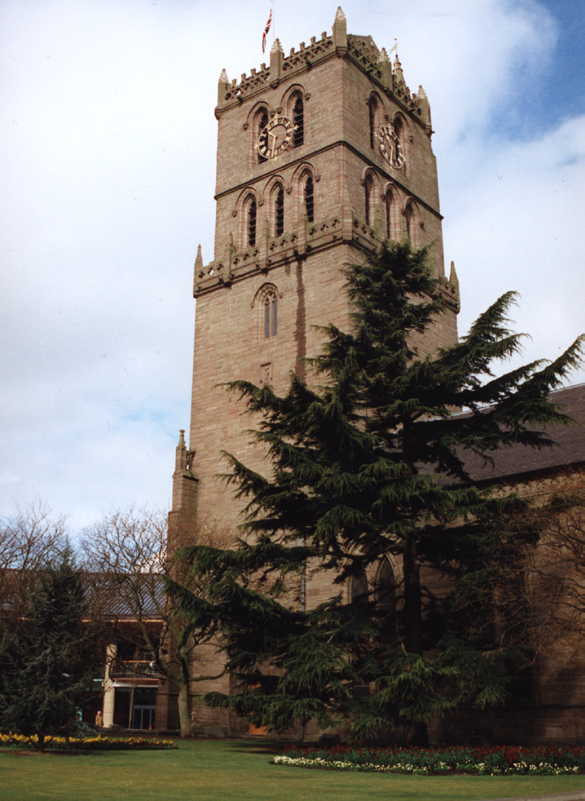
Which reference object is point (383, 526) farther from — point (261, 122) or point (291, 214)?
point (261, 122)

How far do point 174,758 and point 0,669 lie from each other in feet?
18.6

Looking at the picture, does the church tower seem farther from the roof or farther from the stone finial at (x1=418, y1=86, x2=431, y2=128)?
the roof

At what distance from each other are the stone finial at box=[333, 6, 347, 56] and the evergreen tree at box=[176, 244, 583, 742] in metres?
23.2

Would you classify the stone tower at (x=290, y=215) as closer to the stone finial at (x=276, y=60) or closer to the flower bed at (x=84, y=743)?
the stone finial at (x=276, y=60)

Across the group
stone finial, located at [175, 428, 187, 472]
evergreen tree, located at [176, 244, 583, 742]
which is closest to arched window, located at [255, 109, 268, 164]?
stone finial, located at [175, 428, 187, 472]

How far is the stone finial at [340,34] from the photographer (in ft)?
136

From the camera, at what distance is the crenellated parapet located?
138 feet

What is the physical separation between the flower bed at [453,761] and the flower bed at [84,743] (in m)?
5.44

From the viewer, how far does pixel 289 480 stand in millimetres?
20188

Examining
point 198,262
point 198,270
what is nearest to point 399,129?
point 198,262

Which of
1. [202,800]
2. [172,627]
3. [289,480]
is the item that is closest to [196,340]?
[172,627]

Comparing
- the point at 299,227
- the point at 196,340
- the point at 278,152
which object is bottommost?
the point at 196,340

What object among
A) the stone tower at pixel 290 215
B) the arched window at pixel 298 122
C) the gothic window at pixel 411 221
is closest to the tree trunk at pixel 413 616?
the stone tower at pixel 290 215

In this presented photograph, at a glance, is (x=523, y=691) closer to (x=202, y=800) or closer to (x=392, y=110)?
(x=202, y=800)
